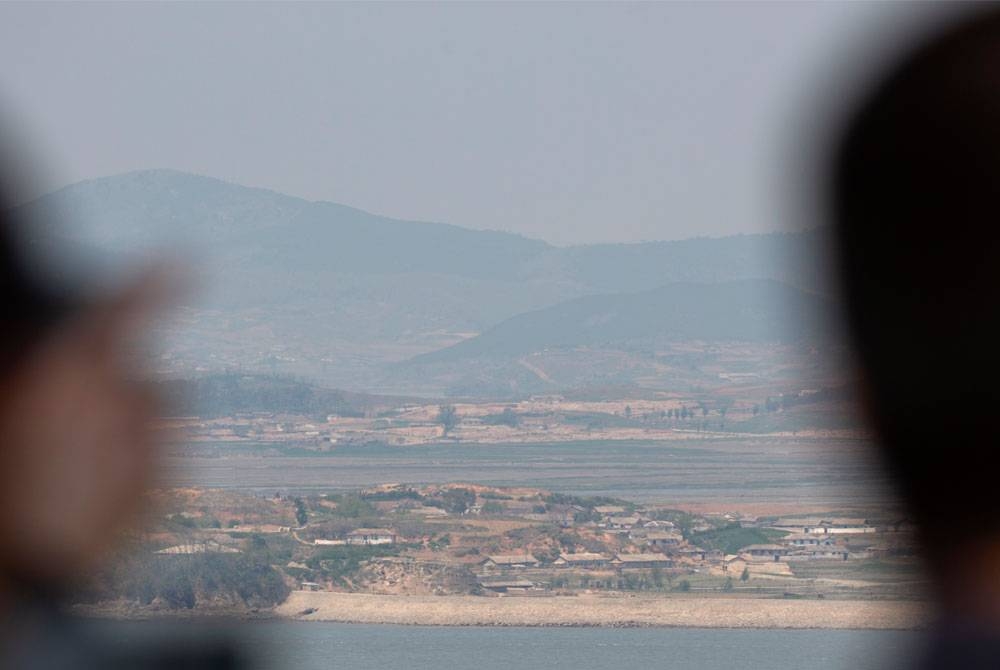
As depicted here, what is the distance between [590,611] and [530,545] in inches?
313

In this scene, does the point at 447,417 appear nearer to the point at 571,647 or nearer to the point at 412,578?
the point at 412,578

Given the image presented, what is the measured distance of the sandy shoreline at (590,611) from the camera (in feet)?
105

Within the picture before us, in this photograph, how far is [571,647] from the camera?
29922mm

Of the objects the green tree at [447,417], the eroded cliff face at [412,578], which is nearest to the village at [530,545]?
the eroded cliff face at [412,578]

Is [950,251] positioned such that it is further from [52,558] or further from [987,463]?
[52,558]

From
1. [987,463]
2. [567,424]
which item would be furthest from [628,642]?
[567,424]

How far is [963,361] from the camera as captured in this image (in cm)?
133

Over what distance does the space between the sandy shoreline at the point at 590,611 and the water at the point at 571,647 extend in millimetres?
345

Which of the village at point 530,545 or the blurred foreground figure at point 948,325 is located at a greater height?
the blurred foreground figure at point 948,325

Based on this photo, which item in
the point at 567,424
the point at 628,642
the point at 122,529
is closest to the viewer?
the point at 122,529

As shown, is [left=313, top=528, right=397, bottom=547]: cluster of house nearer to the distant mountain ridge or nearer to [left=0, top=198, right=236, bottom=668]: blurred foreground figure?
[left=0, top=198, right=236, bottom=668]: blurred foreground figure

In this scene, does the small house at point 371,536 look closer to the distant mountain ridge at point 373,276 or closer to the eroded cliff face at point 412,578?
the eroded cliff face at point 412,578

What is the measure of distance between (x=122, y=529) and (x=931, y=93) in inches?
31.7

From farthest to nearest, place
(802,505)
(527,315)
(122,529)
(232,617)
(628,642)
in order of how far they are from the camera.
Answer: (527,315) < (802,505) < (628,642) < (232,617) < (122,529)
